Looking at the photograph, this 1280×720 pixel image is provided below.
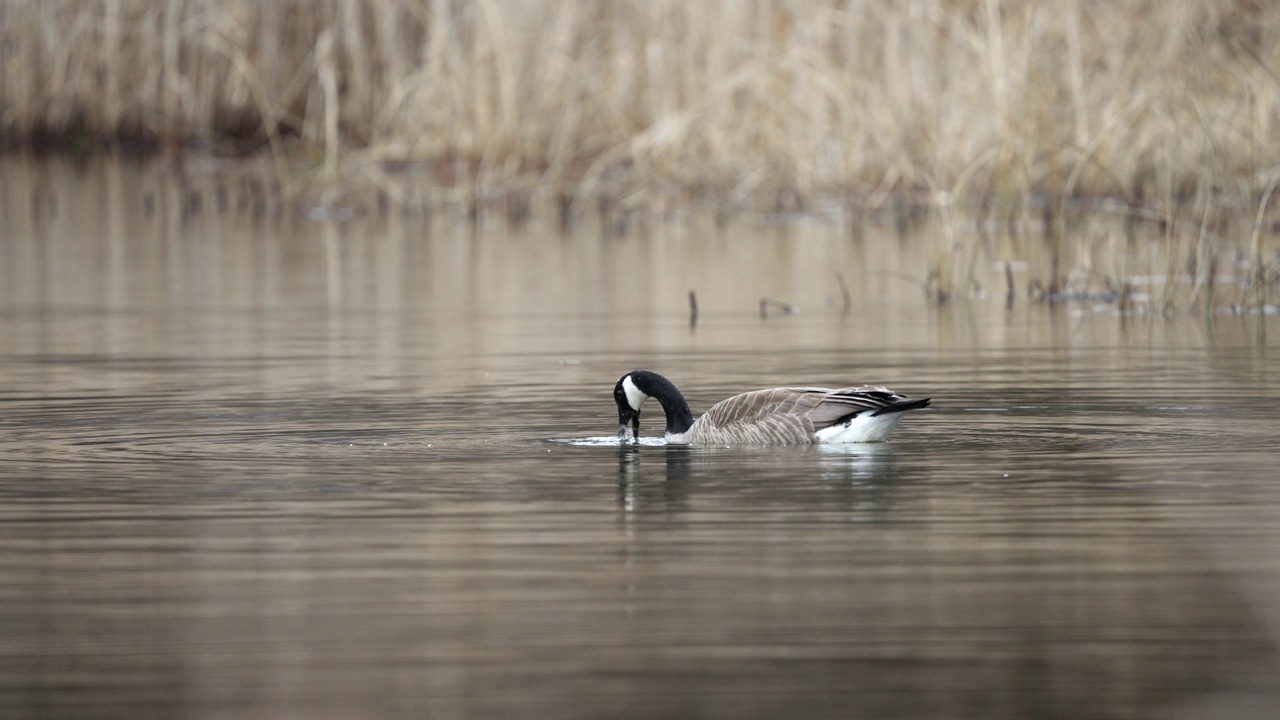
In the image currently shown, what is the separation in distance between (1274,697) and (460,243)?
16880 millimetres

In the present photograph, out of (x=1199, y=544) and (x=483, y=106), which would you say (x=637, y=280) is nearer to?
(x=483, y=106)

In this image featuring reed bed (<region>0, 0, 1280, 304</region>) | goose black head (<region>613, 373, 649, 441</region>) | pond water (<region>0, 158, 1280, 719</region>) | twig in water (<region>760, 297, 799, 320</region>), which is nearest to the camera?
pond water (<region>0, 158, 1280, 719</region>)

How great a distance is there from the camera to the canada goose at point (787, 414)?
8359 millimetres

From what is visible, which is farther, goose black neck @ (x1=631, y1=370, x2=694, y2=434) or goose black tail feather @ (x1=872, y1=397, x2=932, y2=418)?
goose black neck @ (x1=631, y1=370, x2=694, y2=434)

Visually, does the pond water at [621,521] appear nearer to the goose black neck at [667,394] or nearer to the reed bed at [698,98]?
the goose black neck at [667,394]

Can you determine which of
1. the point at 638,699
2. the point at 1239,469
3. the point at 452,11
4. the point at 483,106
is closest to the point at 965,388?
the point at 1239,469

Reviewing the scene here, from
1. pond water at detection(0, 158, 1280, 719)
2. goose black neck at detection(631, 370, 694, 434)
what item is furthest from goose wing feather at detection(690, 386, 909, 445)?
goose black neck at detection(631, 370, 694, 434)

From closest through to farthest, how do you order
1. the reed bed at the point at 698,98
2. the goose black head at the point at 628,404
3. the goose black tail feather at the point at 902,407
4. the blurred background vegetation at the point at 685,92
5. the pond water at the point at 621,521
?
the pond water at the point at 621,521 < the goose black tail feather at the point at 902,407 < the goose black head at the point at 628,404 < the reed bed at the point at 698,98 < the blurred background vegetation at the point at 685,92

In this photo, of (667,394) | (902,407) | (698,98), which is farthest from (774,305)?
(698,98)

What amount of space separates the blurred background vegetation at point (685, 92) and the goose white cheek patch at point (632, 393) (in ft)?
18.2

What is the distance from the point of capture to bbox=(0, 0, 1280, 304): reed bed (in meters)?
18.9

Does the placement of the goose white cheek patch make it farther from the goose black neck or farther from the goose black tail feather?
the goose black tail feather

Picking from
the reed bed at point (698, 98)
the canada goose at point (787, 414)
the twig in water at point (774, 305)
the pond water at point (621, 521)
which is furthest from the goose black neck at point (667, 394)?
the reed bed at point (698, 98)

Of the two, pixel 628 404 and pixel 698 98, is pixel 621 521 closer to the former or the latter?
pixel 628 404
